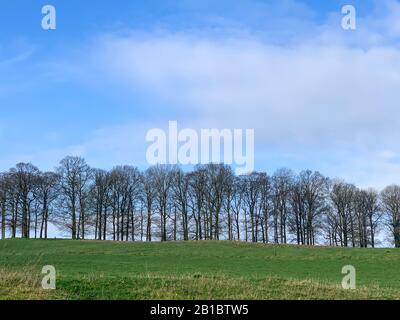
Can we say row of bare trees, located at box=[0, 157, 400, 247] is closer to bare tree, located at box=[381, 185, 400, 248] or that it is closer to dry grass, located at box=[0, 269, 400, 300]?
bare tree, located at box=[381, 185, 400, 248]

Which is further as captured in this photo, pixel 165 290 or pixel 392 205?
pixel 392 205

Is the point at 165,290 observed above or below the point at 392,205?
below

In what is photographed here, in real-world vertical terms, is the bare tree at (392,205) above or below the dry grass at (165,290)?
above

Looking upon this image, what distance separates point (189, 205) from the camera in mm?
84750

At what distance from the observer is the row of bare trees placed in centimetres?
8119

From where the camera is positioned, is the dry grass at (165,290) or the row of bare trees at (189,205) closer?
the dry grass at (165,290)

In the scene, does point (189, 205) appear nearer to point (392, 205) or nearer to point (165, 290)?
point (392, 205)

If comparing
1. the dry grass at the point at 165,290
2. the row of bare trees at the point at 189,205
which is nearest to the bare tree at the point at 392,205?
the row of bare trees at the point at 189,205

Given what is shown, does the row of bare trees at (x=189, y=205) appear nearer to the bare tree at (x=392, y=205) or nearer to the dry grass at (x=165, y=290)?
the bare tree at (x=392, y=205)

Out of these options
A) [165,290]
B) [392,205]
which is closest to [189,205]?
[392,205]

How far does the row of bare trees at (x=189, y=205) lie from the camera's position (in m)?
81.2

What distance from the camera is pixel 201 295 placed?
14.2 meters

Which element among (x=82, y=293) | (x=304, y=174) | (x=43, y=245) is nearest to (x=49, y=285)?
(x=82, y=293)
